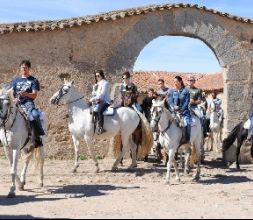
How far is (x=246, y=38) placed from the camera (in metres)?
15.6

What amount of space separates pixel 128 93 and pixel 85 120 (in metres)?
1.52

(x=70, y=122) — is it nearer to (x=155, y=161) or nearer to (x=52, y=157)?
(x=52, y=157)

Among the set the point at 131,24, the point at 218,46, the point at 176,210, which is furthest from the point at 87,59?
the point at 176,210

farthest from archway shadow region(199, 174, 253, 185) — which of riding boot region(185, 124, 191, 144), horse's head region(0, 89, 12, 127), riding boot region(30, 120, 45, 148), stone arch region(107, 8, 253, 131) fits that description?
horse's head region(0, 89, 12, 127)

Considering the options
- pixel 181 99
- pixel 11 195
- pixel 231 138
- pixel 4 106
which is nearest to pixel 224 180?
pixel 181 99

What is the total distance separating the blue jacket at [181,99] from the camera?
1063 centimetres

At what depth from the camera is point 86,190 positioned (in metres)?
9.54

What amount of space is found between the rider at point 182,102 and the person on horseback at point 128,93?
7.36 ft

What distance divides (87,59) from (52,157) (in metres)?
2.90

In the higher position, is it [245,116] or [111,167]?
[245,116]

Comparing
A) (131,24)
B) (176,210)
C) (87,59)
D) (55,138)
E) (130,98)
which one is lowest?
(176,210)

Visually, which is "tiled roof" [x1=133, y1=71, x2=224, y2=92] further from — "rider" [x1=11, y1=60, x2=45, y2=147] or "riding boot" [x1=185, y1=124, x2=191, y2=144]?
"rider" [x1=11, y1=60, x2=45, y2=147]

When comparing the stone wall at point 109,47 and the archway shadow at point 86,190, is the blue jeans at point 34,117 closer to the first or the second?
the archway shadow at point 86,190

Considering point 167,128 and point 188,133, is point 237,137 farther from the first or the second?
point 167,128
